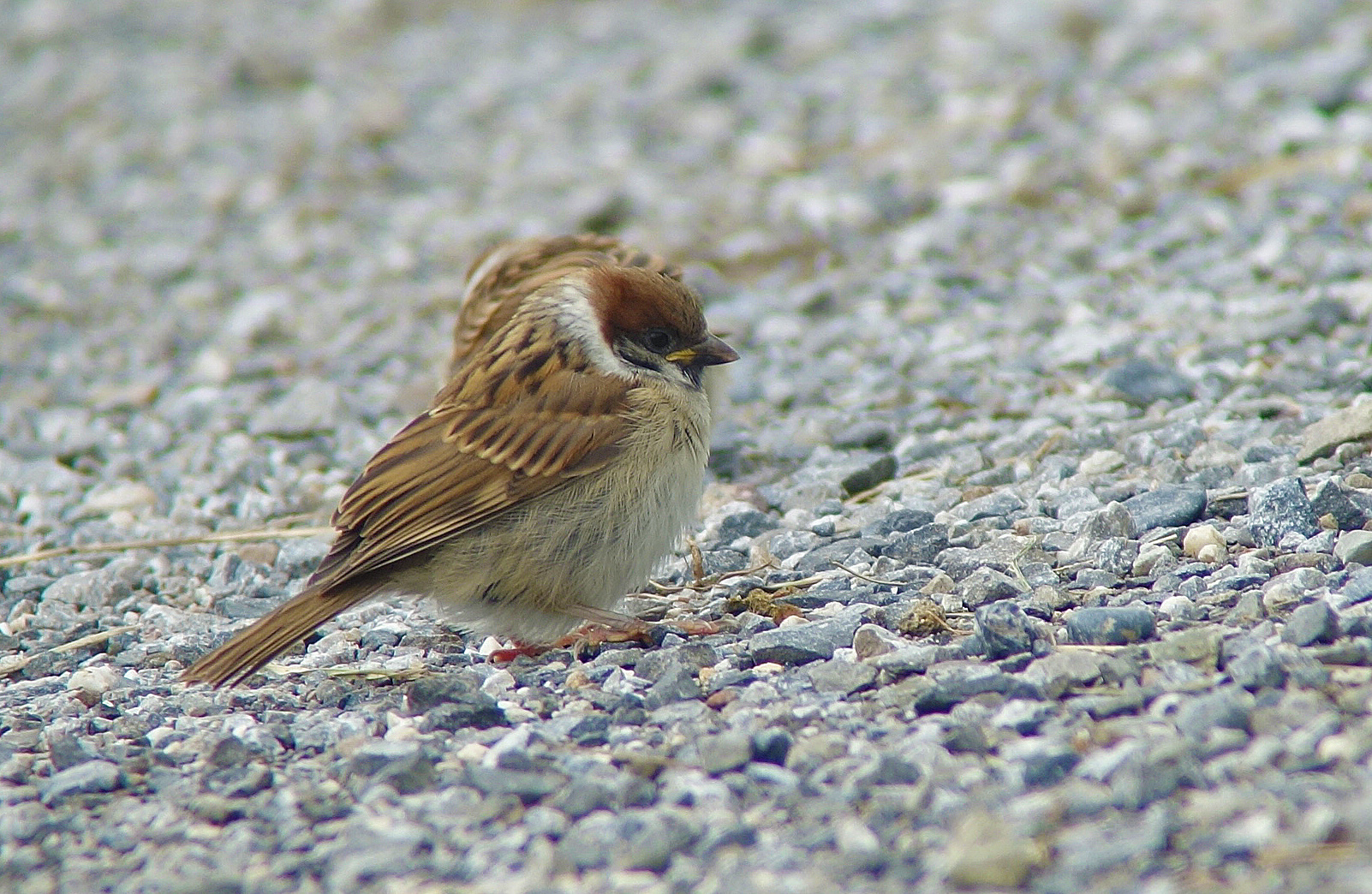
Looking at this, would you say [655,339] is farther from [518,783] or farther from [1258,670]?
[1258,670]

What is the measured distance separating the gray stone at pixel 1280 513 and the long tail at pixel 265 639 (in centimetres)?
237

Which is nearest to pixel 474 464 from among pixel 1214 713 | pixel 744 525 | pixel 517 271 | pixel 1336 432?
pixel 744 525

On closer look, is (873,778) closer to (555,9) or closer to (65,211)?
(65,211)

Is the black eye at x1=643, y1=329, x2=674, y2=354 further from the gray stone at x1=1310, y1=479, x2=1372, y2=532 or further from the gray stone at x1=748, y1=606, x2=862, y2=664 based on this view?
the gray stone at x1=1310, y1=479, x2=1372, y2=532

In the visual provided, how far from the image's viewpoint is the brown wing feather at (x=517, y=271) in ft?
18.0

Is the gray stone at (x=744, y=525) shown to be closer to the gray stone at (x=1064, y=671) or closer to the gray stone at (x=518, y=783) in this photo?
the gray stone at (x=1064, y=671)

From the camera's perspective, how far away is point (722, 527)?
4824 millimetres

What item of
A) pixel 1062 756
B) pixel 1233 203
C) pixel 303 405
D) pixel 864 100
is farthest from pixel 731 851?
pixel 864 100

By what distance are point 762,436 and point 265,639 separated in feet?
7.87

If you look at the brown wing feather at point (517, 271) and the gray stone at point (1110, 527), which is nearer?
the gray stone at point (1110, 527)

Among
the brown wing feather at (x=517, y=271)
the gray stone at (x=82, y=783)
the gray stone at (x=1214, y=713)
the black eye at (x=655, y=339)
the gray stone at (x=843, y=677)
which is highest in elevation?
the brown wing feather at (x=517, y=271)

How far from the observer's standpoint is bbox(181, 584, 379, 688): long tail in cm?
367

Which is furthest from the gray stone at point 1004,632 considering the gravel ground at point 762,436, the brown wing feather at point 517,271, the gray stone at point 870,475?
the brown wing feather at point 517,271

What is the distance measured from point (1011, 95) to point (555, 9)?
408 centimetres
